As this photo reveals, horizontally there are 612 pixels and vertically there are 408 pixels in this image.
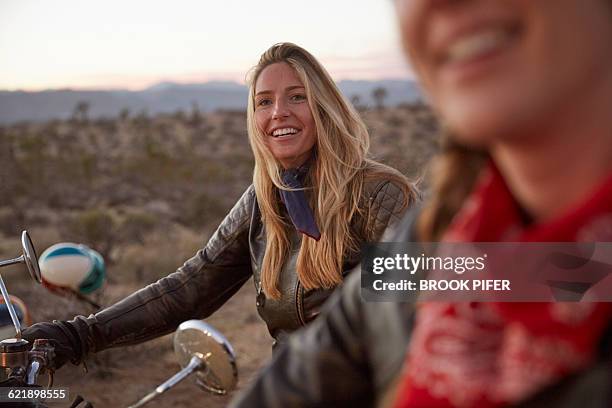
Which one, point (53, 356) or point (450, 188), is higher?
point (450, 188)

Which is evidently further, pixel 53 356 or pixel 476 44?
pixel 53 356

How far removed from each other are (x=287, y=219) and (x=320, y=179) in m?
0.21

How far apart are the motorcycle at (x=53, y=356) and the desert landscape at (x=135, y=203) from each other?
5.06ft

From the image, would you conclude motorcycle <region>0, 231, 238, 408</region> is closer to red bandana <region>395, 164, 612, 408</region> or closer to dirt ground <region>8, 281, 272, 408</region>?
red bandana <region>395, 164, 612, 408</region>

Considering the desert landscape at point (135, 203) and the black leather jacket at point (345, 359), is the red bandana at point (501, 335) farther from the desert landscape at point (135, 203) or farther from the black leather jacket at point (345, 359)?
the desert landscape at point (135, 203)

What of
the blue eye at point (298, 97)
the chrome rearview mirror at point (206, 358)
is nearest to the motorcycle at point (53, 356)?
the chrome rearview mirror at point (206, 358)

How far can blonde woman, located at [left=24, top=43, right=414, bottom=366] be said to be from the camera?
2609 millimetres

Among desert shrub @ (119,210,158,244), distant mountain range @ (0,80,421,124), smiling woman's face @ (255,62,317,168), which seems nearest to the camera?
smiling woman's face @ (255,62,317,168)

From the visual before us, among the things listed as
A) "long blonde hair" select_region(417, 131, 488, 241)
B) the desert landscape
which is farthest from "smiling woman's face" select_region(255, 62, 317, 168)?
"long blonde hair" select_region(417, 131, 488, 241)

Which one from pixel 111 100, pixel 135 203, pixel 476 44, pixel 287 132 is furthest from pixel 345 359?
pixel 111 100

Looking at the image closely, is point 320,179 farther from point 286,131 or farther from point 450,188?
point 450,188

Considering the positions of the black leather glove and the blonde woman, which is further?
the blonde woman

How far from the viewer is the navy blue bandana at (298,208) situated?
2672mm

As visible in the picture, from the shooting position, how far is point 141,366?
649cm
